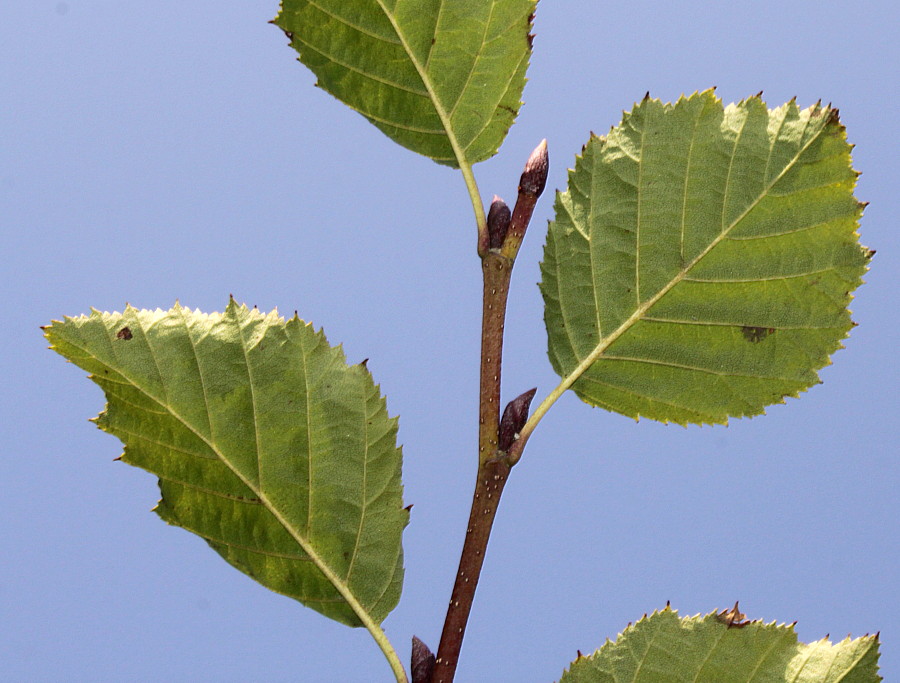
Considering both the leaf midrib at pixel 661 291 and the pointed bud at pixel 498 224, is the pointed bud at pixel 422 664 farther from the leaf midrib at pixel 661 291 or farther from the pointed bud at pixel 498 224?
Result: the pointed bud at pixel 498 224

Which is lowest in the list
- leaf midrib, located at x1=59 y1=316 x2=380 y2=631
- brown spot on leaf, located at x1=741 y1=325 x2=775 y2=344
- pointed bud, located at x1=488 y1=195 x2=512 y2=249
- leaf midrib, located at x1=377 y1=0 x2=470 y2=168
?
leaf midrib, located at x1=59 y1=316 x2=380 y2=631

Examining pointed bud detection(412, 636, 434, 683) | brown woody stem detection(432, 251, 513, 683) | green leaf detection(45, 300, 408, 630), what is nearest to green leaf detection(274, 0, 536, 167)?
brown woody stem detection(432, 251, 513, 683)

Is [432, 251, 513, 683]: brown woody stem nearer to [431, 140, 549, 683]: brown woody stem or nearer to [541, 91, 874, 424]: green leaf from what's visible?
[431, 140, 549, 683]: brown woody stem

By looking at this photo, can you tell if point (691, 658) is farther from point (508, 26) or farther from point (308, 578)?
point (508, 26)

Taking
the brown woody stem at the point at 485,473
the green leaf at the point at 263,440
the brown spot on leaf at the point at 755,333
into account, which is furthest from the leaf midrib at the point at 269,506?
the brown spot on leaf at the point at 755,333

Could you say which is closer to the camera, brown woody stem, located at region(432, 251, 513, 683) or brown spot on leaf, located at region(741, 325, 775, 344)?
brown woody stem, located at region(432, 251, 513, 683)

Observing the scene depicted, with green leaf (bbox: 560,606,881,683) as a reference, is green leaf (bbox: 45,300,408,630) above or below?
above

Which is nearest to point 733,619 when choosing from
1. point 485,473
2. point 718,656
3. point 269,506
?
point 718,656

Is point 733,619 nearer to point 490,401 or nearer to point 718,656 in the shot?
point 718,656
